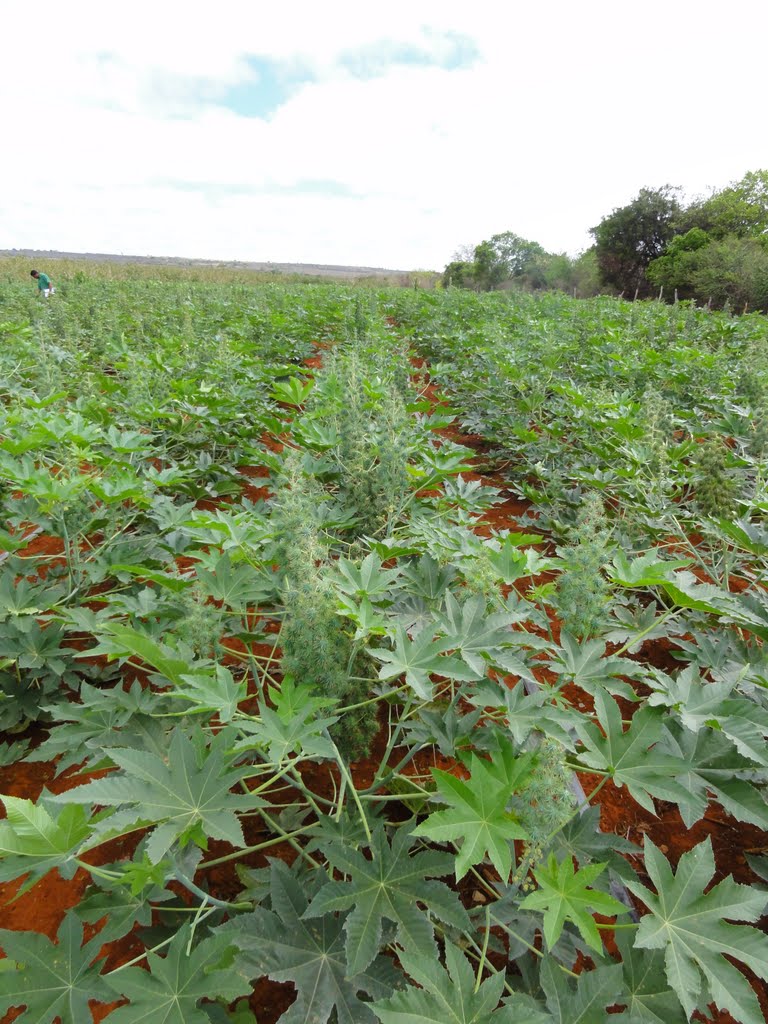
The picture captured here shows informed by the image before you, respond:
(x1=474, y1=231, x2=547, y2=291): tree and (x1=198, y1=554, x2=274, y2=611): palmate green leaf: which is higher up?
(x1=474, y1=231, x2=547, y2=291): tree

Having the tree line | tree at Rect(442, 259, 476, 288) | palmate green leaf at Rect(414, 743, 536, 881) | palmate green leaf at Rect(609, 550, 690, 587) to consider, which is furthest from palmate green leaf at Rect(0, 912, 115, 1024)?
tree at Rect(442, 259, 476, 288)

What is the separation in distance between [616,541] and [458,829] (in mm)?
2354

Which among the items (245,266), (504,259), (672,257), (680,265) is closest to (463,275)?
(504,259)

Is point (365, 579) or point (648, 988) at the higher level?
point (365, 579)

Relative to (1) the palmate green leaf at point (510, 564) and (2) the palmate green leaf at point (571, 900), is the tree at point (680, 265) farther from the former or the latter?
(2) the palmate green leaf at point (571, 900)

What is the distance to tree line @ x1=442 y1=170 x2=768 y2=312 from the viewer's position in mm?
22078

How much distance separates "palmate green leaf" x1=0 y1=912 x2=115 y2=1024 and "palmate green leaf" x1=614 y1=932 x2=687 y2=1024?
3.74 feet

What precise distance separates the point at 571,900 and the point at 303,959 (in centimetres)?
62

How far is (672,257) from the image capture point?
96.4 ft

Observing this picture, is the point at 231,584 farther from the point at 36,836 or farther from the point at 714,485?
the point at 714,485

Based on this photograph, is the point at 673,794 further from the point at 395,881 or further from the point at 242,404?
the point at 242,404

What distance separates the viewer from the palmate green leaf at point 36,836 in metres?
1.13

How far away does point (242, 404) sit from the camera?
4.78m

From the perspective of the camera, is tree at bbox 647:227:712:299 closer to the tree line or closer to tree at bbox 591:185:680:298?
the tree line
